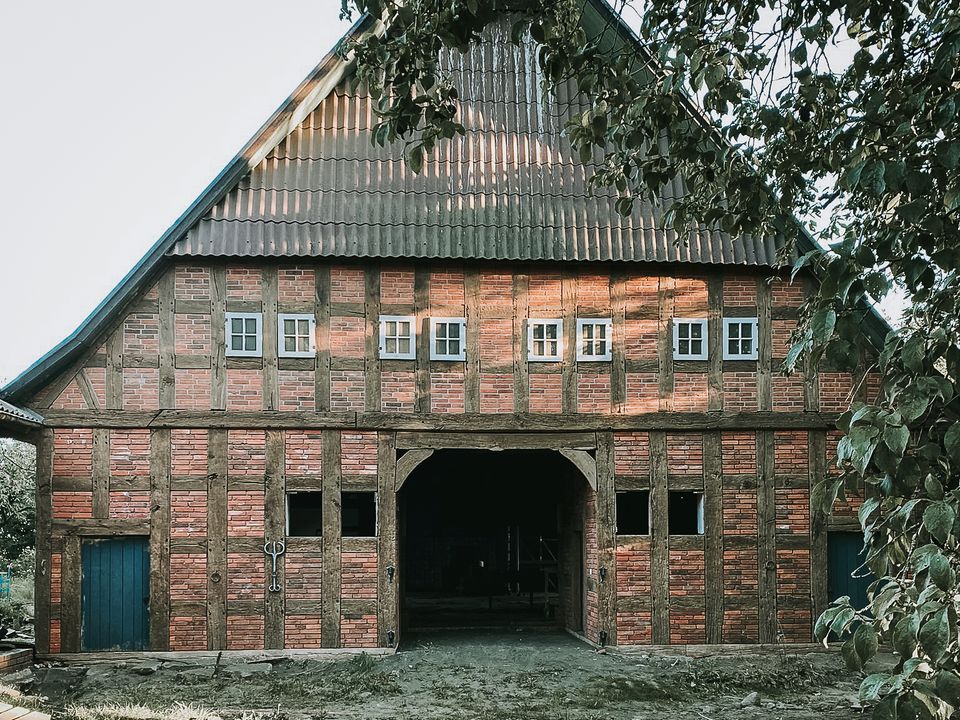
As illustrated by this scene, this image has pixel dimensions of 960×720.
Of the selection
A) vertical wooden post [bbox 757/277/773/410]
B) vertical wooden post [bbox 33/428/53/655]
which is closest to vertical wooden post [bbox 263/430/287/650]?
vertical wooden post [bbox 33/428/53/655]

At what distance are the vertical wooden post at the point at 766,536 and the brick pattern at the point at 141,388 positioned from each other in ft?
27.0

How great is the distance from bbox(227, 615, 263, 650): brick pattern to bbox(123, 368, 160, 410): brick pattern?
9.82 feet

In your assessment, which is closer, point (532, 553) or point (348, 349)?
point (348, 349)

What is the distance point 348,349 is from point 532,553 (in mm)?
10359

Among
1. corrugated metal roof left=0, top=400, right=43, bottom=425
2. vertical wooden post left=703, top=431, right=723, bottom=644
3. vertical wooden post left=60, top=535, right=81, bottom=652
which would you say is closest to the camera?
corrugated metal roof left=0, top=400, right=43, bottom=425

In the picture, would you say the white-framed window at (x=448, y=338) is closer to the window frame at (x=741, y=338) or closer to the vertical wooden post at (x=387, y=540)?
the vertical wooden post at (x=387, y=540)

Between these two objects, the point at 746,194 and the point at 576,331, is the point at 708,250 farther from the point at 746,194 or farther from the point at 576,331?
the point at 746,194

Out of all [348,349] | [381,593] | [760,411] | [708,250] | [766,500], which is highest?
[708,250]

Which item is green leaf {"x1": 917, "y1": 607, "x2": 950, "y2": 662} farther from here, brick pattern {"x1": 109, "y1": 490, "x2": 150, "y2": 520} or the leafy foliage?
brick pattern {"x1": 109, "y1": 490, "x2": 150, "y2": 520}

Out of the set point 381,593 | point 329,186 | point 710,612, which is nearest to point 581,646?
point 710,612

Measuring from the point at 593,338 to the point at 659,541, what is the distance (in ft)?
9.64

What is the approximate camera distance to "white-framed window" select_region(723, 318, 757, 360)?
47.3ft

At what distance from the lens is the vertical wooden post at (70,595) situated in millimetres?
13320

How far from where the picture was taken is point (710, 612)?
1414 centimetres
